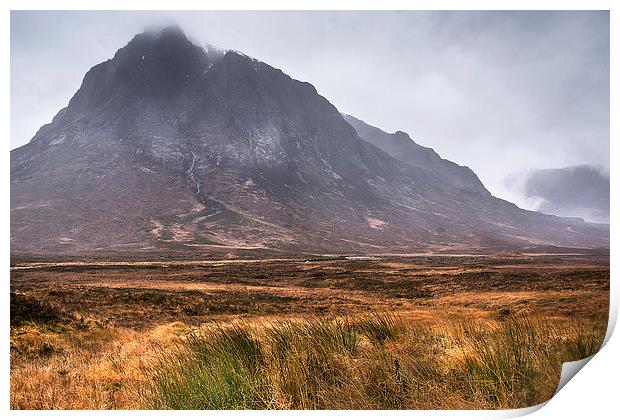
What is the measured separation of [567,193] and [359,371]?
219063mm

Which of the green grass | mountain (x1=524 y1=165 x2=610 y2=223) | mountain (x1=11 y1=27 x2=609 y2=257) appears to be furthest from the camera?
mountain (x1=524 y1=165 x2=610 y2=223)

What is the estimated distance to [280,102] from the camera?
170m

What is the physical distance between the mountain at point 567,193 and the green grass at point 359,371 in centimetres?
18412

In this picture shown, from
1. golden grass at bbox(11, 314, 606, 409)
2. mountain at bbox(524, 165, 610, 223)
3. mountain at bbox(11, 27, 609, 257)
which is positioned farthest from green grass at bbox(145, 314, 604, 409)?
mountain at bbox(524, 165, 610, 223)

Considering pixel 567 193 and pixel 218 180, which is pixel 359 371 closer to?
pixel 218 180

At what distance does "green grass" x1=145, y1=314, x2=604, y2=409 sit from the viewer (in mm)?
3320

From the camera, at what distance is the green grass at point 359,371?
3.32m

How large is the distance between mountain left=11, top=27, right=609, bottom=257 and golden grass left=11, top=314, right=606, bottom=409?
66000 mm

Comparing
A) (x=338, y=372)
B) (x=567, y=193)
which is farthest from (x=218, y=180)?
(x=567, y=193)

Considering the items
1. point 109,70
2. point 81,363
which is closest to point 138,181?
point 109,70

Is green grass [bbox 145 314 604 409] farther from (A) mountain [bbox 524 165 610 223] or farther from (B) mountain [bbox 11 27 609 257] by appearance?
(A) mountain [bbox 524 165 610 223]

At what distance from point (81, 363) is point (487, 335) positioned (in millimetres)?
5184

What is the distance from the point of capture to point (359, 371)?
11.4 ft

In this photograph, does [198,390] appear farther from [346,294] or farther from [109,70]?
[109,70]
